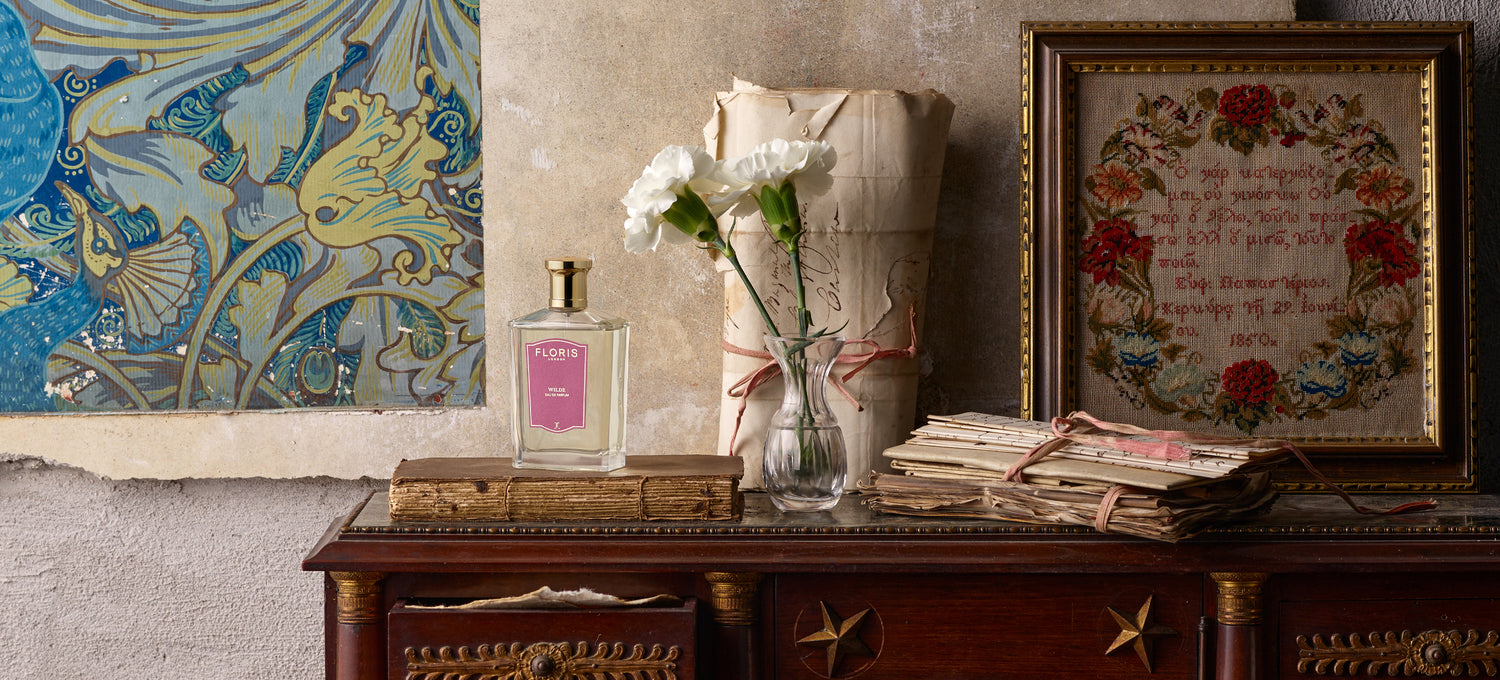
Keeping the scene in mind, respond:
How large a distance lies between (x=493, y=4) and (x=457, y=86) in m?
0.11

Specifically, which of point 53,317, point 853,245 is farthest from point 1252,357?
point 53,317

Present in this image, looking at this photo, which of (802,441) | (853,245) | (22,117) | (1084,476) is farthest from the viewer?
(22,117)

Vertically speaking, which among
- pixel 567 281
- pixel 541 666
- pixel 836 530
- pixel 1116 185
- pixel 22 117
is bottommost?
pixel 541 666

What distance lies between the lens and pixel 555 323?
109cm

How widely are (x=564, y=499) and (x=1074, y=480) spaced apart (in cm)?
47

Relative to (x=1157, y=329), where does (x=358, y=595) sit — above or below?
below

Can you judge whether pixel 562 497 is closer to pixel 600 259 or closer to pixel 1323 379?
pixel 600 259

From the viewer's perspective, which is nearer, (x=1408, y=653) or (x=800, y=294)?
(x=1408, y=653)

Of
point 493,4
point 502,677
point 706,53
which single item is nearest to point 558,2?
point 493,4

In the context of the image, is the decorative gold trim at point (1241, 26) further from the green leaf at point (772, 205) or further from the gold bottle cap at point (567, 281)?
the gold bottle cap at point (567, 281)

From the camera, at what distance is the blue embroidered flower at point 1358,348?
1.22m

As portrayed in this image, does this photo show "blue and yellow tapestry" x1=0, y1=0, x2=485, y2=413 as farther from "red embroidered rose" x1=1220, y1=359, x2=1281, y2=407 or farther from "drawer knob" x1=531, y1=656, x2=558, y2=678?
"red embroidered rose" x1=1220, y1=359, x2=1281, y2=407

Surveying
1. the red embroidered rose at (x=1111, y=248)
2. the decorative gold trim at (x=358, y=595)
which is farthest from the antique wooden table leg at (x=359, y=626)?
the red embroidered rose at (x=1111, y=248)

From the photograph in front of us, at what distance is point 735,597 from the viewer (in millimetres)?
996
